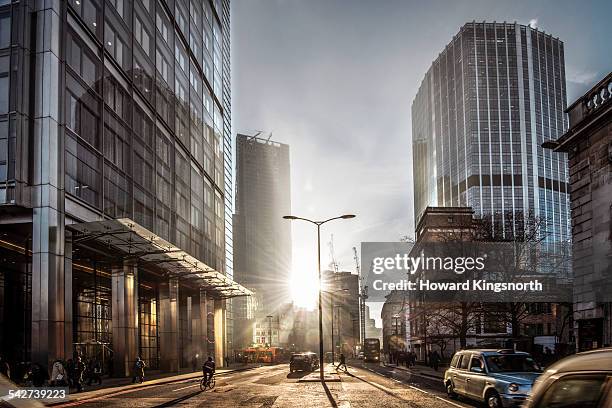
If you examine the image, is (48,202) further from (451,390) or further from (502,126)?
(502,126)

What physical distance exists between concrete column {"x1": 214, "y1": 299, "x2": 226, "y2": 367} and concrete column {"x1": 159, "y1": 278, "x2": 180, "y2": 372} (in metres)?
21.2

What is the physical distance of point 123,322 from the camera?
44.5 metres

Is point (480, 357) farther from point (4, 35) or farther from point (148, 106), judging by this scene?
point (148, 106)

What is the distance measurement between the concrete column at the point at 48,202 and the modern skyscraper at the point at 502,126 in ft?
472

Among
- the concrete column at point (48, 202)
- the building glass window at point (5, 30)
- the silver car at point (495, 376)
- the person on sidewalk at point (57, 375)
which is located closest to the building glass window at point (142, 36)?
the concrete column at point (48, 202)

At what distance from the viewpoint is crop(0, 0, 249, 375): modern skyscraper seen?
3412cm

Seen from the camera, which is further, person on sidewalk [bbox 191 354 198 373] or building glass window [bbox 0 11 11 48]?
person on sidewalk [bbox 191 354 198 373]

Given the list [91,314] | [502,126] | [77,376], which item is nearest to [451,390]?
[77,376]

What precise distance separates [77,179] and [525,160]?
158295 mm

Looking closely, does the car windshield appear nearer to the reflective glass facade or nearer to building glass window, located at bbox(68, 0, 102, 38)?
the reflective glass facade

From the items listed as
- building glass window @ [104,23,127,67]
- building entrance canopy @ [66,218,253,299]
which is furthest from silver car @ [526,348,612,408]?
building glass window @ [104,23,127,67]

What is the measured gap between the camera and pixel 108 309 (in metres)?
57.5

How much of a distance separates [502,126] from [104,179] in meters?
159

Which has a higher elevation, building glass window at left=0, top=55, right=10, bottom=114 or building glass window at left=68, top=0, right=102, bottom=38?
building glass window at left=68, top=0, right=102, bottom=38
